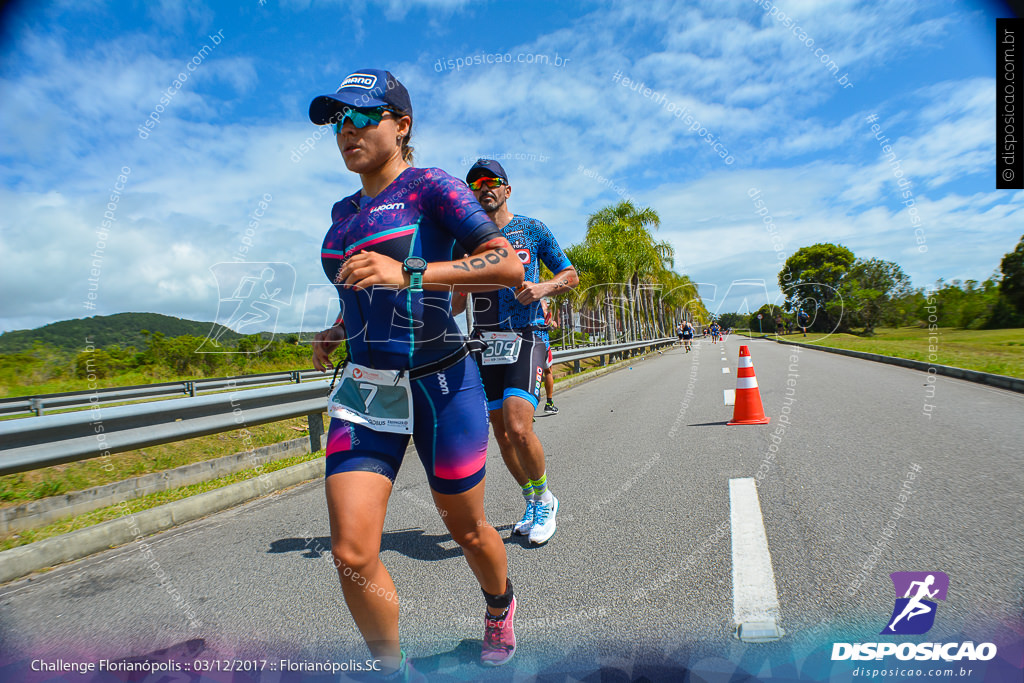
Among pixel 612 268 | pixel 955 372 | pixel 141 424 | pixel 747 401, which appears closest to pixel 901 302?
pixel 612 268

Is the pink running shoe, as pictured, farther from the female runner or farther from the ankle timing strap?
the female runner

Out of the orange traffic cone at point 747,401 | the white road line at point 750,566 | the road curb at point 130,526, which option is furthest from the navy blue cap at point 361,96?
the orange traffic cone at point 747,401

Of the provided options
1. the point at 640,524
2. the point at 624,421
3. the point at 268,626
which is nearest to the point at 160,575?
the point at 268,626

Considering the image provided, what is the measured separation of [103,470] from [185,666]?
4.36 meters

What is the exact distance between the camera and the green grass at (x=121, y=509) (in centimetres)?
375

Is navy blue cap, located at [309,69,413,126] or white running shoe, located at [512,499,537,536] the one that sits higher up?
navy blue cap, located at [309,69,413,126]

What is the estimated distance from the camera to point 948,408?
26.1ft

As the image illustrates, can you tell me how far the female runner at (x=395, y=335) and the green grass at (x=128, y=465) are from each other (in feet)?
12.8

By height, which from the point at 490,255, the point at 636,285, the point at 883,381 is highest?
the point at 636,285

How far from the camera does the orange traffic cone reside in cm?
736

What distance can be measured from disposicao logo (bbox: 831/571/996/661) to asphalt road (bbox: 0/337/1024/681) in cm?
4

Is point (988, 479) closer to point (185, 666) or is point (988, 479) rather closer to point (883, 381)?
point (185, 666)

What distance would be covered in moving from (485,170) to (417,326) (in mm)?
2103

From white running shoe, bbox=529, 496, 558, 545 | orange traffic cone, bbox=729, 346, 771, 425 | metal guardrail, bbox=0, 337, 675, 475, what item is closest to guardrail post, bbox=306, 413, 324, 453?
metal guardrail, bbox=0, 337, 675, 475
